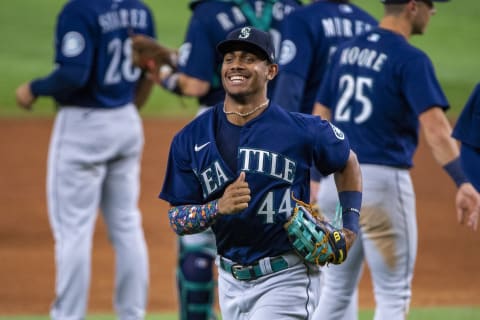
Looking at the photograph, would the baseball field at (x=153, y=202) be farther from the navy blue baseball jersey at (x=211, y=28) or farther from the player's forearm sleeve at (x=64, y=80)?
the player's forearm sleeve at (x=64, y=80)

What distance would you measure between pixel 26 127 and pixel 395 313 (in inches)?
471

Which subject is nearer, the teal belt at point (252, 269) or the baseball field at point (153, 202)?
the teal belt at point (252, 269)

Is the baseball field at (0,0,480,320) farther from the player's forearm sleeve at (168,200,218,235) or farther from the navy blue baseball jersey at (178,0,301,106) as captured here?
the player's forearm sleeve at (168,200,218,235)

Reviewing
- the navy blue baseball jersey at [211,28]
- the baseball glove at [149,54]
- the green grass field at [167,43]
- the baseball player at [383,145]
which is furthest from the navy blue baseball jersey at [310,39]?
the green grass field at [167,43]

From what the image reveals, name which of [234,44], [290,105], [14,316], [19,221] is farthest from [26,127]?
[234,44]

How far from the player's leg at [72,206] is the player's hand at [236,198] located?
2.63 metres

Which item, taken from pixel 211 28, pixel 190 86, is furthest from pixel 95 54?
pixel 211 28

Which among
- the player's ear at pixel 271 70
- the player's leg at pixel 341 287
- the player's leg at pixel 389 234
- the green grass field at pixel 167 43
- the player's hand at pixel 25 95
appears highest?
the player's ear at pixel 271 70

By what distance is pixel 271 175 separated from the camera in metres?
4.69

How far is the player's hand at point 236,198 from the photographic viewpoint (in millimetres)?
4387

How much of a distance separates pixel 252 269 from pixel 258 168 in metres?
0.44

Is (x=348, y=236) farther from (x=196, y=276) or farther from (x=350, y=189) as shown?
(x=196, y=276)

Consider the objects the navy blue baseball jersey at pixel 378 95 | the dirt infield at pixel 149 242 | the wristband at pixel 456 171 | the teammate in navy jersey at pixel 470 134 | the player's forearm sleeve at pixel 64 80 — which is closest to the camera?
the teammate in navy jersey at pixel 470 134

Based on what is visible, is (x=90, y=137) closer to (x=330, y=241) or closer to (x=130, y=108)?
(x=130, y=108)
